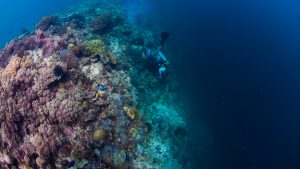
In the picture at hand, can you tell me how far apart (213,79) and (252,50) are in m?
6.63

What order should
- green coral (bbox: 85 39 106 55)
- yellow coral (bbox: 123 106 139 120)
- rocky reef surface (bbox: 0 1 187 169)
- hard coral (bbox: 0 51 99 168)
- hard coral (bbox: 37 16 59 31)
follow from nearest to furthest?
rocky reef surface (bbox: 0 1 187 169) → hard coral (bbox: 0 51 99 168) → yellow coral (bbox: 123 106 139 120) → green coral (bbox: 85 39 106 55) → hard coral (bbox: 37 16 59 31)

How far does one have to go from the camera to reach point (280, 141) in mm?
16688

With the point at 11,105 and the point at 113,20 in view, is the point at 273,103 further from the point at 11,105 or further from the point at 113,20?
the point at 11,105

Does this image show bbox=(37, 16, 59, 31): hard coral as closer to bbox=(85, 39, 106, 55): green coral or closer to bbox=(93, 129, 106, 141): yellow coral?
Result: bbox=(85, 39, 106, 55): green coral

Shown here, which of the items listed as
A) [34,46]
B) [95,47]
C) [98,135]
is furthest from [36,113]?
[34,46]

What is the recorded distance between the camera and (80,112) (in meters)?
8.14

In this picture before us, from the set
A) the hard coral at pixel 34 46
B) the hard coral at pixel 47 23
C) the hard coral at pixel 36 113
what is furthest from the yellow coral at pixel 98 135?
the hard coral at pixel 47 23

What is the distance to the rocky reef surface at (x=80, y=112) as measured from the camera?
7.75 metres

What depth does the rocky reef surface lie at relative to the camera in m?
7.75

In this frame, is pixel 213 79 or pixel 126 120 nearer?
pixel 126 120

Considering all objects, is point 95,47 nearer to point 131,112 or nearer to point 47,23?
point 131,112

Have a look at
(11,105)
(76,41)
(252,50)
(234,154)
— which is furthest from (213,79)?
(11,105)

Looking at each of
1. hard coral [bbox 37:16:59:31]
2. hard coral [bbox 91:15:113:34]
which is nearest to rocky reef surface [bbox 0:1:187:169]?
hard coral [bbox 91:15:113:34]

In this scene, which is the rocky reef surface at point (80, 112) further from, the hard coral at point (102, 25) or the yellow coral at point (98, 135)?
the hard coral at point (102, 25)
